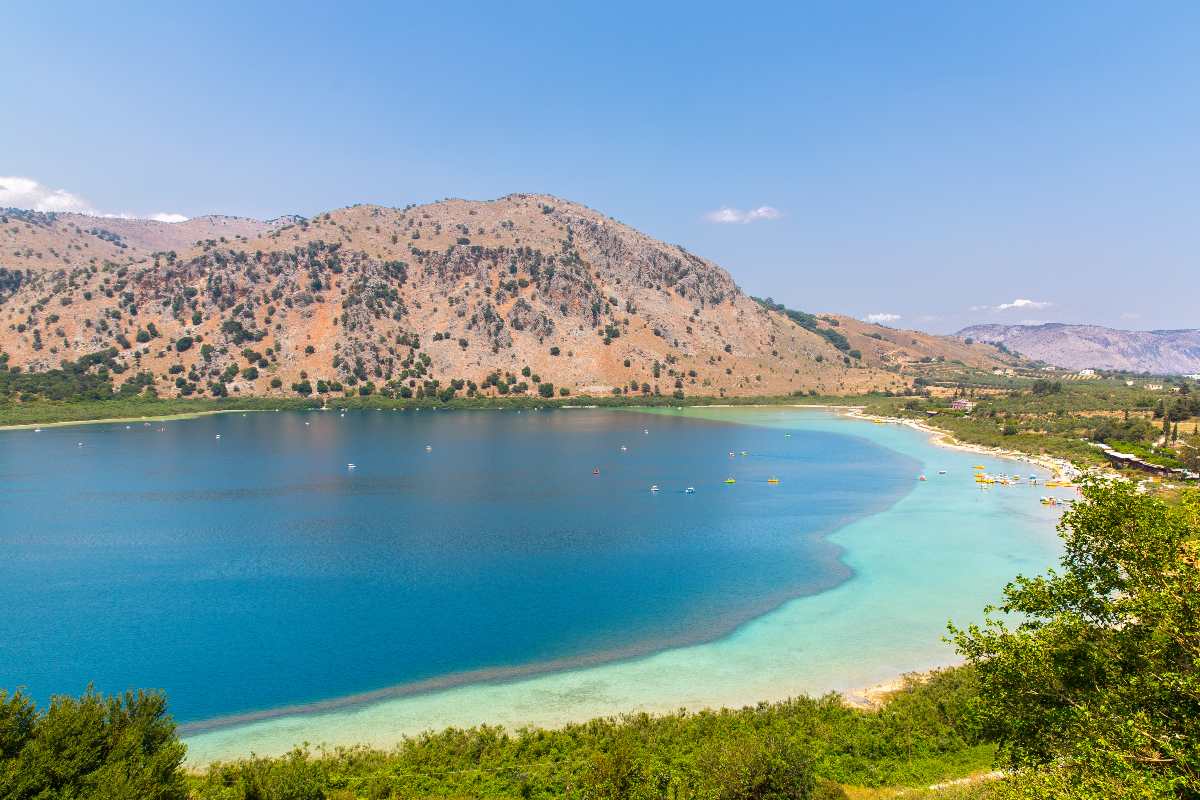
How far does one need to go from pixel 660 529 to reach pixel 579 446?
203 feet

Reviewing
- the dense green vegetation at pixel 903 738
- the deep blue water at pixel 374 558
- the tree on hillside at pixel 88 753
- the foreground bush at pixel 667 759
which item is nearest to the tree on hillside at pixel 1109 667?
the dense green vegetation at pixel 903 738

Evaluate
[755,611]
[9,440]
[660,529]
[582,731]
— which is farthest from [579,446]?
[9,440]

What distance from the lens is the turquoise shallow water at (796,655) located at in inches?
1314

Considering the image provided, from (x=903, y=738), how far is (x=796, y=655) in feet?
41.8

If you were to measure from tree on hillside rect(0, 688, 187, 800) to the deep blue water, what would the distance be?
13013 mm

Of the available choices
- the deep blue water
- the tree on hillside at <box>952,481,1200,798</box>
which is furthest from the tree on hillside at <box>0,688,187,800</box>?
the tree on hillside at <box>952,481,1200,798</box>

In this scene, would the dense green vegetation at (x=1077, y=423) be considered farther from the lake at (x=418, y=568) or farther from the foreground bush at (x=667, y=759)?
the foreground bush at (x=667, y=759)

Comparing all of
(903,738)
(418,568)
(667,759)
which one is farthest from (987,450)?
(667,759)

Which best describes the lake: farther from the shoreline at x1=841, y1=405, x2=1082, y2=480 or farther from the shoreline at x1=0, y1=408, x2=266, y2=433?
the shoreline at x1=0, y1=408, x2=266, y2=433

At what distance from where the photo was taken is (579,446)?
134 m

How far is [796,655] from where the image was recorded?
4144cm

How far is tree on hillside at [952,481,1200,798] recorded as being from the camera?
14.4 m

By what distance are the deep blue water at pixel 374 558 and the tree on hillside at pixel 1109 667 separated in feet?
84.4

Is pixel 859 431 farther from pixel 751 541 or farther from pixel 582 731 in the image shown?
pixel 582 731
